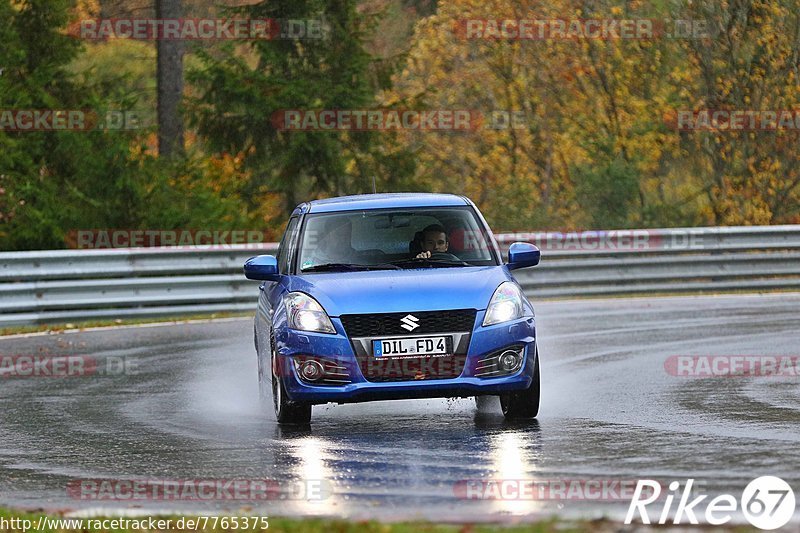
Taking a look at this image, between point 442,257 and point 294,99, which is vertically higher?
point 442,257

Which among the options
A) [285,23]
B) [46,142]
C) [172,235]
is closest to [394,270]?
[172,235]

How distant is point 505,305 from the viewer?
36.4 ft

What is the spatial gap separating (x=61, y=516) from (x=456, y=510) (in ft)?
6.42

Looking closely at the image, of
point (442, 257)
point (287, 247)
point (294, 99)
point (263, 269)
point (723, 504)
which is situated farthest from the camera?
point (294, 99)

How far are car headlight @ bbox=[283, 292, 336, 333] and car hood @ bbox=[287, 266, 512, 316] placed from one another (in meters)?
0.05

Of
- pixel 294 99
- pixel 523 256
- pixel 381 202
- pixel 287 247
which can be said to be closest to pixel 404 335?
pixel 523 256

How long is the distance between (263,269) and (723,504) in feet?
18.1

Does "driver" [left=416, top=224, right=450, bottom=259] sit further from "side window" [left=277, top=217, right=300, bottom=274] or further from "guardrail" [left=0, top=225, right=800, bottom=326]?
"guardrail" [left=0, top=225, right=800, bottom=326]

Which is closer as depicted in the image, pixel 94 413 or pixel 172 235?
pixel 94 413

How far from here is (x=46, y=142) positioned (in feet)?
89.2

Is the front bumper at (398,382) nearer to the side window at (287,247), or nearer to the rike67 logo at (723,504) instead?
the side window at (287,247)

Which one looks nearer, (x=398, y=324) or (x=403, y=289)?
(x=398, y=324)

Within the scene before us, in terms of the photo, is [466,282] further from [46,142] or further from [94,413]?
[46,142]

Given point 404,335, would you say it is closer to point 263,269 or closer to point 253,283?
point 263,269
